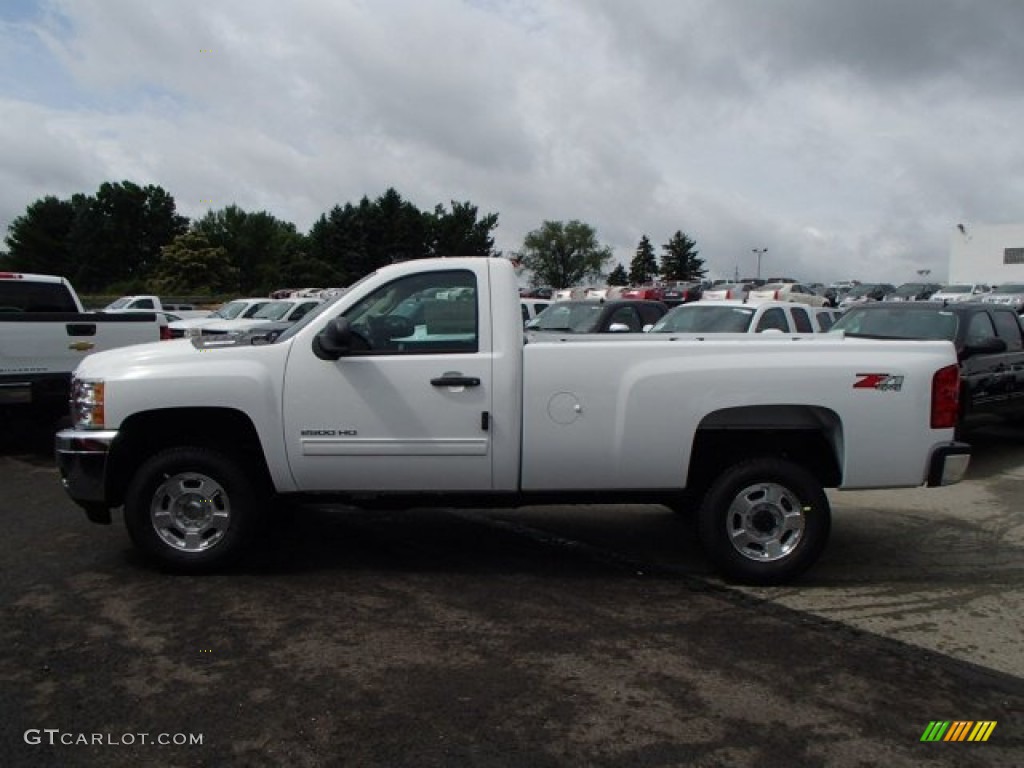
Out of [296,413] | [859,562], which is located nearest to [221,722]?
[296,413]

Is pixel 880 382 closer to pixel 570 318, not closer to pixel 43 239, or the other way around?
pixel 570 318

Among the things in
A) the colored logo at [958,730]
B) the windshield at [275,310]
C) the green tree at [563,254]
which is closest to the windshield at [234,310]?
the windshield at [275,310]

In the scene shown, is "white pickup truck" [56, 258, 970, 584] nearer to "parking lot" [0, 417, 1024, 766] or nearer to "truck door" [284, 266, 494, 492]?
"truck door" [284, 266, 494, 492]

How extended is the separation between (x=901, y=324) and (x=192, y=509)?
312 inches

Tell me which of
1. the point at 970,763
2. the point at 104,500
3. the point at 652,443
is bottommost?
the point at 970,763

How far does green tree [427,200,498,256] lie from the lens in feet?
307

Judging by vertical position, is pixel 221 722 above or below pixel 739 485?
below

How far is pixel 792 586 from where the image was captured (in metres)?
5.21

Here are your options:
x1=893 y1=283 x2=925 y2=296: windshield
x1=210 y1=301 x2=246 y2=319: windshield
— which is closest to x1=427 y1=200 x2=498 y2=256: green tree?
x1=893 y1=283 x2=925 y2=296: windshield

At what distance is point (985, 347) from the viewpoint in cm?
863

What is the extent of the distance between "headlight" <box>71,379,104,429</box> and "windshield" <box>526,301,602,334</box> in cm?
861

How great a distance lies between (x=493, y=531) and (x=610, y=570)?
3.95 feet

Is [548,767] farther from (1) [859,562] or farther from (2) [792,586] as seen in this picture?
(1) [859,562]

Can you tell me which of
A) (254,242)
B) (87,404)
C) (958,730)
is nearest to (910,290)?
(958,730)
